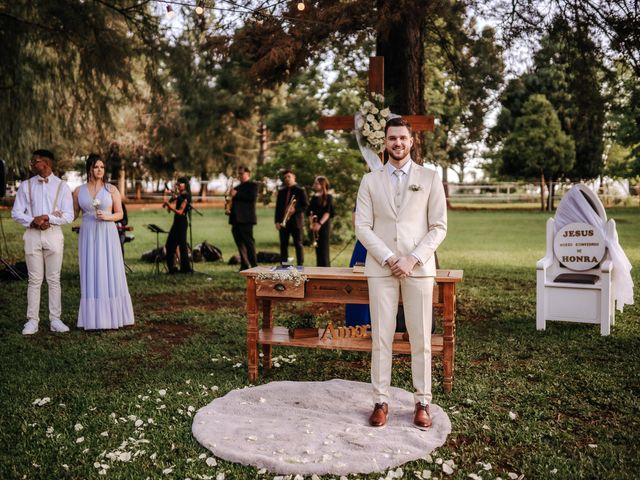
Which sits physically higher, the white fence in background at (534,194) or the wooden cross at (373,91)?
the wooden cross at (373,91)

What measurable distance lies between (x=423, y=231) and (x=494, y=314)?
439 cm

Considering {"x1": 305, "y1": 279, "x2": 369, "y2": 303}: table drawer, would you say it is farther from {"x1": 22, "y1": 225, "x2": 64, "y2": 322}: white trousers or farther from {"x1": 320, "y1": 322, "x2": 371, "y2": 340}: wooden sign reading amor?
{"x1": 22, "y1": 225, "x2": 64, "y2": 322}: white trousers

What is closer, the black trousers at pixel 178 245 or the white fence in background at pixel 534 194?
the black trousers at pixel 178 245

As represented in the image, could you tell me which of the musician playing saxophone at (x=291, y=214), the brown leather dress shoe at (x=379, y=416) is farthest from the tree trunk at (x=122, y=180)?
the brown leather dress shoe at (x=379, y=416)

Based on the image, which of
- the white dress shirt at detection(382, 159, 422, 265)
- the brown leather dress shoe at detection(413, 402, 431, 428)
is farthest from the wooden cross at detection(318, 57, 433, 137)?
the brown leather dress shoe at detection(413, 402, 431, 428)

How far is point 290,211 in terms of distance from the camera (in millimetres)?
12289

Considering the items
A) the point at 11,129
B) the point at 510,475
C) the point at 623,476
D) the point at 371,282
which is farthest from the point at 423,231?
the point at 11,129

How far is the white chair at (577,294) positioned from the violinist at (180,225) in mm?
6886

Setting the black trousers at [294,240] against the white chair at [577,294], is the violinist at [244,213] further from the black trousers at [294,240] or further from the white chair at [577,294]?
the white chair at [577,294]

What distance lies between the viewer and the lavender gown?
7.33 meters

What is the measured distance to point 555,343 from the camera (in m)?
6.73

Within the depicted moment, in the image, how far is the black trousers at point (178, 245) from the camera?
11.9 m

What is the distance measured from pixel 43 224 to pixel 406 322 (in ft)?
15.6

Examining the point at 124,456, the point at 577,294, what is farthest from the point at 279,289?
the point at 577,294
